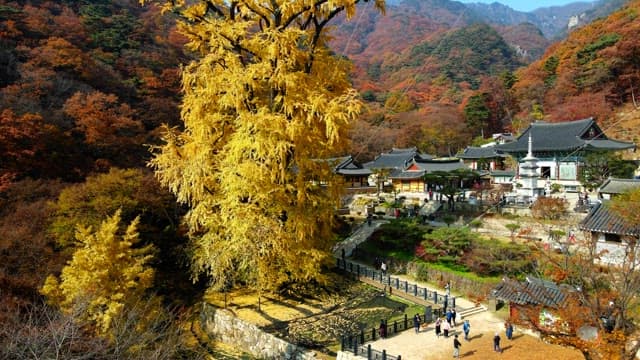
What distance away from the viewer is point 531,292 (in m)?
12.5

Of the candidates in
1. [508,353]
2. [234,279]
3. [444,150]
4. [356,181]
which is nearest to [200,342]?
[234,279]

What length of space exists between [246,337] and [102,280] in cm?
473

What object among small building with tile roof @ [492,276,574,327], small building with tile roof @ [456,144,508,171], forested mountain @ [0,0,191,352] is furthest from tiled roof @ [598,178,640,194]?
forested mountain @ [0,0,191,352]

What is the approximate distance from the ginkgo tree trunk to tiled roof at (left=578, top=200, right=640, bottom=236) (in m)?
10.6

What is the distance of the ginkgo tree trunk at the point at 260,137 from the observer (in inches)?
491

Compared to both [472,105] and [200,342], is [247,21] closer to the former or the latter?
[200,342]

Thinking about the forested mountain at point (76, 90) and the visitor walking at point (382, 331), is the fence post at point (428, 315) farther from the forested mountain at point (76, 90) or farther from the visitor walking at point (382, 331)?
the forested mountain at point (76, 90)

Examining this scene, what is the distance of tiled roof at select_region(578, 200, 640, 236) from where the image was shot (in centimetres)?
1485

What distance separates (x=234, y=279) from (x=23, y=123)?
42.4 ft

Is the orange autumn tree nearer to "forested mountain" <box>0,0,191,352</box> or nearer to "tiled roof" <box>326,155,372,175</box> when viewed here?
"forested mountain" <box>0,0,191,352</box>

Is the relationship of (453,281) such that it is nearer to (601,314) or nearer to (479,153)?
(601,314)

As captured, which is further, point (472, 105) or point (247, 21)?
point (472, 105)

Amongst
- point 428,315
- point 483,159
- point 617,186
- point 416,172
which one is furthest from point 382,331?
point 483,159

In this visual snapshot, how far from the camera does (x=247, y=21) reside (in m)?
13.7
